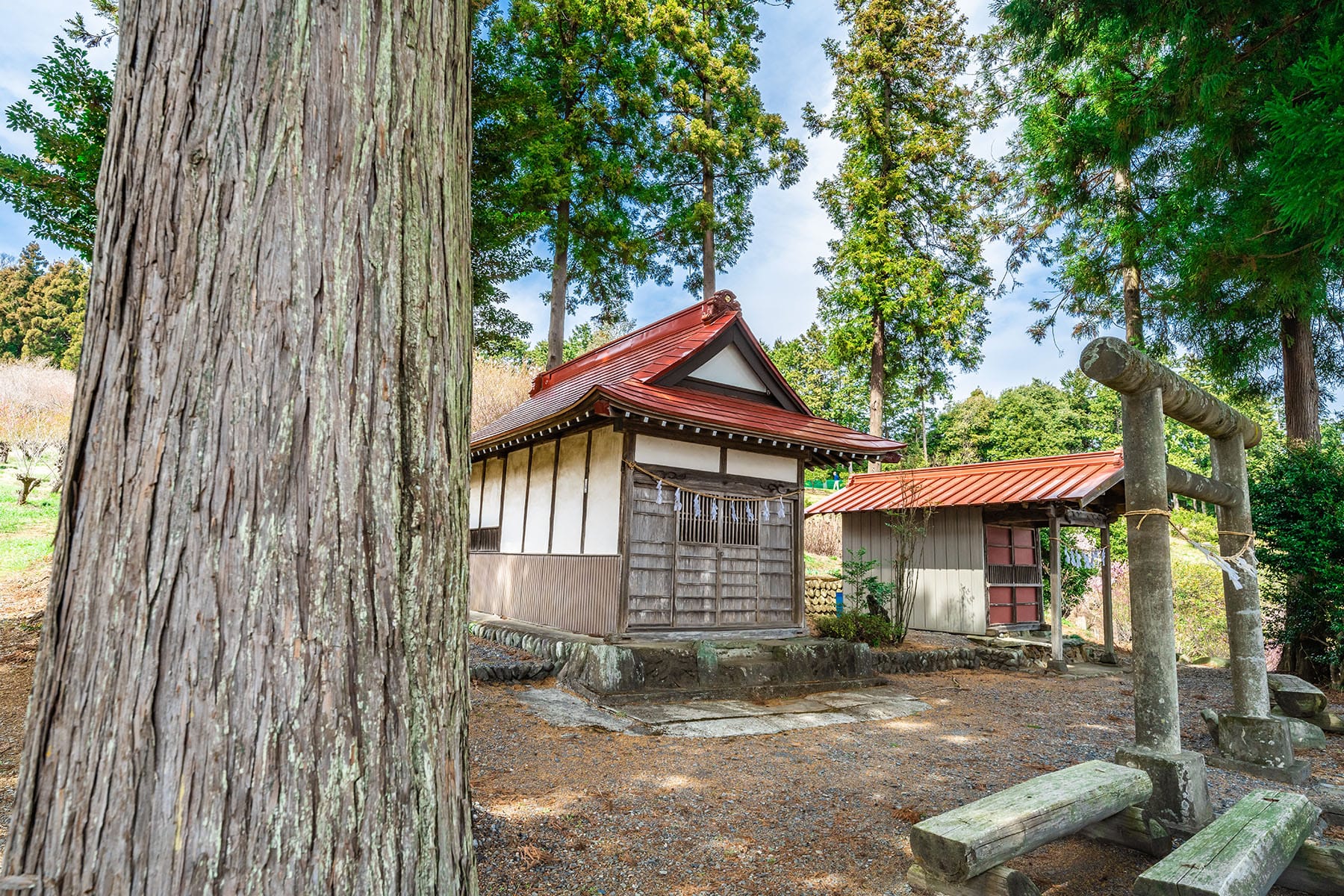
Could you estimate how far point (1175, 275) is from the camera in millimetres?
10023

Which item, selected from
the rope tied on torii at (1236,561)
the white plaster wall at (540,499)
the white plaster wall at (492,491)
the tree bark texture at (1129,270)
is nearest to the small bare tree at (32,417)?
the white plaster wall at (492,491)

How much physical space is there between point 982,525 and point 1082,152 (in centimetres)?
600

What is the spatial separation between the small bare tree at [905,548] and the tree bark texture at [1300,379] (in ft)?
16.4

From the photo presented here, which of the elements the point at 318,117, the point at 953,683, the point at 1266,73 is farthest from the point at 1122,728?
the point at 318,117

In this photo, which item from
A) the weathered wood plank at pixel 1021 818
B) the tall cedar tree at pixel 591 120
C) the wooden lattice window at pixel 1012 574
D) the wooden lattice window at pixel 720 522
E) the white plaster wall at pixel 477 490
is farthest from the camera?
the tall cedar tree at pixel 591 120

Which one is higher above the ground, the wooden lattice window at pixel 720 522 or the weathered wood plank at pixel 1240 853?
the wooden lattice window at pixel 720 522

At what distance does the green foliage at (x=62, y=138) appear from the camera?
5492mm

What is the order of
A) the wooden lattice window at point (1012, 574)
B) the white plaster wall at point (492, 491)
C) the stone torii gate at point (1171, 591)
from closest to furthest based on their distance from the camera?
the stone torii gate at point (1171, 591), the white plaster wall at point (492, 491), the wooden lattice window at point (1012, 574)

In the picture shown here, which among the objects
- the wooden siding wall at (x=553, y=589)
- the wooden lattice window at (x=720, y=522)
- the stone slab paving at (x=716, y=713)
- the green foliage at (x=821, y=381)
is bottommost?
the stone slab paving at (x=716, y=713)

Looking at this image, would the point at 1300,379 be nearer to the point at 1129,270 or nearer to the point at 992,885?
the point at 1129,270

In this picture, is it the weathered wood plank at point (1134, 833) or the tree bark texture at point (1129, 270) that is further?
the tree bark texture at point (1129, 270)

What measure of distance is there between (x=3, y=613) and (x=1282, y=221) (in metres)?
13.1

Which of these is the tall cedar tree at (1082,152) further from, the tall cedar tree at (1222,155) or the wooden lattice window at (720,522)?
the wooden lattice window at (720,522)

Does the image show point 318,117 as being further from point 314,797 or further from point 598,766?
point 598,766
